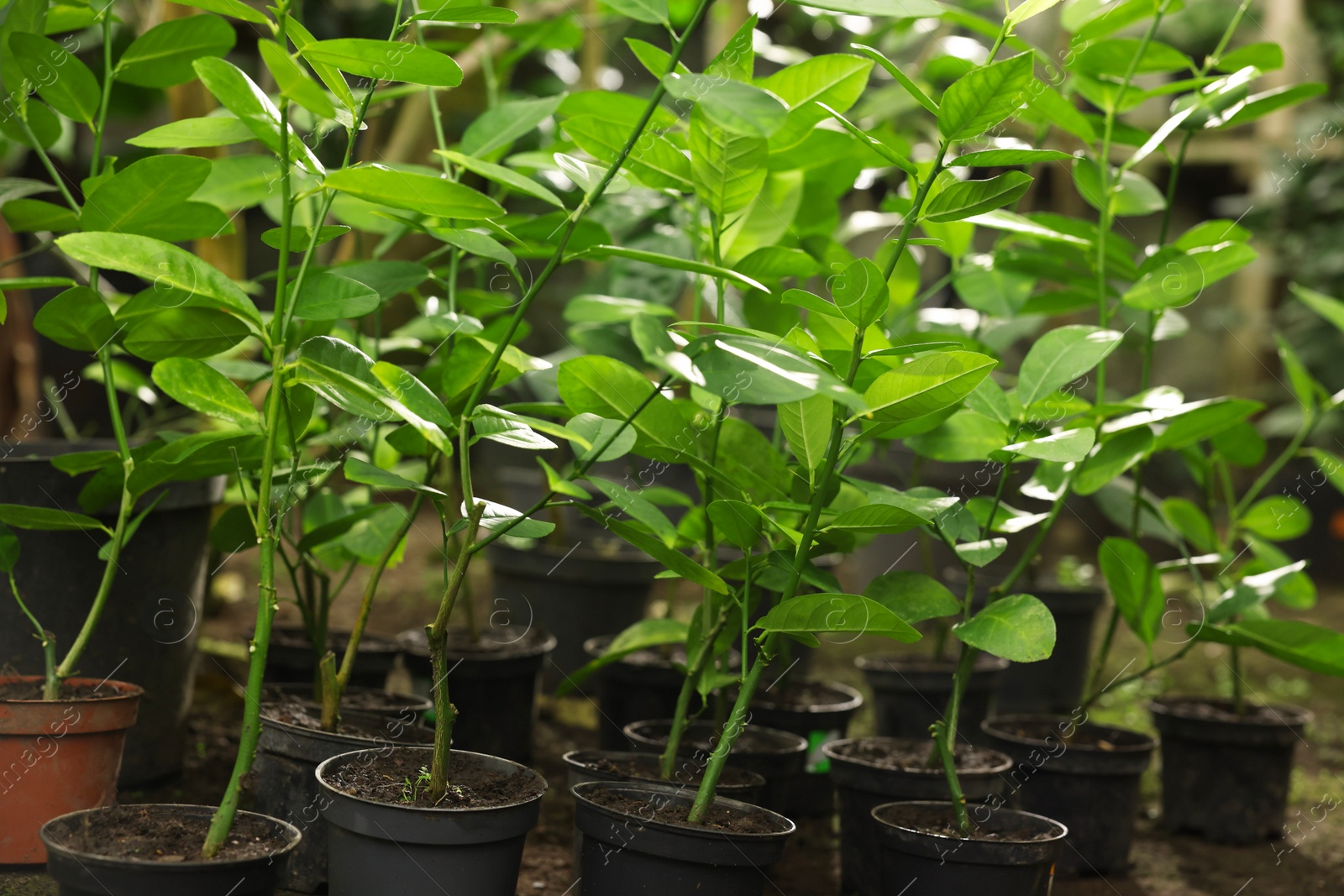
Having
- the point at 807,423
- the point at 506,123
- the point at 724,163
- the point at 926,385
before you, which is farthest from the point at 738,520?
the point at 506,123

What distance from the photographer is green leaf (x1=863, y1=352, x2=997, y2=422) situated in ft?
3.20

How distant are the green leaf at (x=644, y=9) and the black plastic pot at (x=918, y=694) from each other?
1230 mm

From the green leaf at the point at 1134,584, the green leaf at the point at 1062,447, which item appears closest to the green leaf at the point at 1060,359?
the green leaf at the point at 1062,447

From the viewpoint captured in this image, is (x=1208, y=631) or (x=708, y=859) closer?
(x=708, y=859)

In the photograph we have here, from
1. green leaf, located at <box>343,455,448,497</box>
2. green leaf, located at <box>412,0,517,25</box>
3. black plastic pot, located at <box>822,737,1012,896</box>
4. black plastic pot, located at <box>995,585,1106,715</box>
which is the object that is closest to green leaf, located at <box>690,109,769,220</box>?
green leaf, located at <box>412,0,517,25</box>

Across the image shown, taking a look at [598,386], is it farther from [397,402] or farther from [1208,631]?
[1208,631]

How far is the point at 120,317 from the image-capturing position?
1066mm

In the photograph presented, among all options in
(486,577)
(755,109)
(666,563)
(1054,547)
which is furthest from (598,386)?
(1054,547)

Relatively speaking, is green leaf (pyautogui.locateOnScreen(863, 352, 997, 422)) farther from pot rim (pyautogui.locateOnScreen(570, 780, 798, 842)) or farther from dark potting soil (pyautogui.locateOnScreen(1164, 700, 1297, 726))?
dark potting soil (pyautogui.locateOnScreen(1164, 700, 1297, 726))

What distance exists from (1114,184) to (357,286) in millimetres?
1004

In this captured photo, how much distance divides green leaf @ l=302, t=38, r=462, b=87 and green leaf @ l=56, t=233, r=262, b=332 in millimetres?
204

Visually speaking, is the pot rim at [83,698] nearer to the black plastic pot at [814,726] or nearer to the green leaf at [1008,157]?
the black plastic pot at [814,726]

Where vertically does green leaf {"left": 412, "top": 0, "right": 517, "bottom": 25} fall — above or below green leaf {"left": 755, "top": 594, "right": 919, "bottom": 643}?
above

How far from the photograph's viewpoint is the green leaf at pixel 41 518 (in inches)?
45.1
